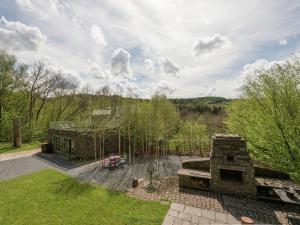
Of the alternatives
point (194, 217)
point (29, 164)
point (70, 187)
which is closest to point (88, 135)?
point (29, 164)

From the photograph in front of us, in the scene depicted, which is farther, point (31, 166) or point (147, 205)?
point (31, 166)

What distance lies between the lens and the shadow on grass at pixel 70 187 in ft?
26.5

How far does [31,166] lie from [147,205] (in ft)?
33.6

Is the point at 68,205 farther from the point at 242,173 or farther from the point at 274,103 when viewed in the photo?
the point at 274,103

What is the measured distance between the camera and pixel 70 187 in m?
8.64

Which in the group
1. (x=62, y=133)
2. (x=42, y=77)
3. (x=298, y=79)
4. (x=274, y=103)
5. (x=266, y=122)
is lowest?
(x=62, y=133)

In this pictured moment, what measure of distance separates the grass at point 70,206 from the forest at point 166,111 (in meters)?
5.04

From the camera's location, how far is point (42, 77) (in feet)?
76.9

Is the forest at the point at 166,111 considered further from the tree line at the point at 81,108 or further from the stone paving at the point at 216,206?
the stone paving at the point at 216,206

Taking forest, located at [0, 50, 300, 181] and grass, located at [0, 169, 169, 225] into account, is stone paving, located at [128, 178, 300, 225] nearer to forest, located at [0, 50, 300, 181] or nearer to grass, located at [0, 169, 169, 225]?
grass, located at [0, 169, 169, 225]

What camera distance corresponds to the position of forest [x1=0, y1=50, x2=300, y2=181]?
6305 mm

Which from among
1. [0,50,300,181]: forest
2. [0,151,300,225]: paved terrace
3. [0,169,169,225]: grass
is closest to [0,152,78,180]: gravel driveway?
[0,151,300,225]: paved terrace

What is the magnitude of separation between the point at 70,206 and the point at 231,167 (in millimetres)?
7088

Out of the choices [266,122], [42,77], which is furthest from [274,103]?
[42,77]
